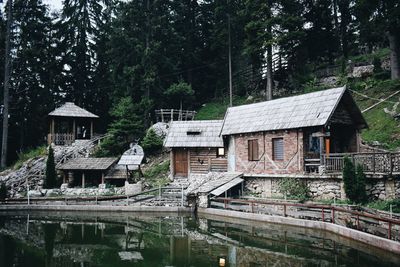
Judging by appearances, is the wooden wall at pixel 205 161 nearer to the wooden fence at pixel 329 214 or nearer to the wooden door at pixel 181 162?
the wooden door at pixel 181 162

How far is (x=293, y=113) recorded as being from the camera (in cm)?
2306

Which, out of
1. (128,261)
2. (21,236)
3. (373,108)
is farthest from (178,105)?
(128,261)

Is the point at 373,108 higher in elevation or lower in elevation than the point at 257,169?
higher

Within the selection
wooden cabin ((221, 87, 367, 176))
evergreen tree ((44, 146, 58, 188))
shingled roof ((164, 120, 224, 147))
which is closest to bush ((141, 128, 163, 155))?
shingled roof ((164, 120, 224, 147))

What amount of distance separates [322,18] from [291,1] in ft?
23.6

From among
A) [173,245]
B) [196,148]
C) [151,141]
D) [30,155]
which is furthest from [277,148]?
[30,155]

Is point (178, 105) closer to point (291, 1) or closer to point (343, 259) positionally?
point (291, 1)

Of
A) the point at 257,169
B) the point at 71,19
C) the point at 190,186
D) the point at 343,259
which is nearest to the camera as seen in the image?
the point at 343,259

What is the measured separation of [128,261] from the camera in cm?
1397

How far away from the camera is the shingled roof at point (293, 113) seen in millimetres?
21219

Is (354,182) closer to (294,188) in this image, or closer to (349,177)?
(349,177)

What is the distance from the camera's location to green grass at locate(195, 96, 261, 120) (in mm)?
41312

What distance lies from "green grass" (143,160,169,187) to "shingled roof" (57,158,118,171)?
3.05m

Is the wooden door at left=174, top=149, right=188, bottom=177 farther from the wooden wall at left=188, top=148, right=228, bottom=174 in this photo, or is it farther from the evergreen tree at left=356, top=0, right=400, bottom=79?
the evergreen tree at left=356, top=0, right=400, bottom=79
